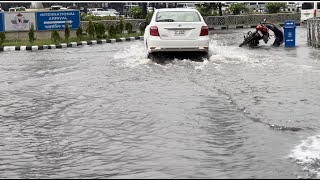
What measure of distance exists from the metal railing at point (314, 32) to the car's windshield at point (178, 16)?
6.50 metres

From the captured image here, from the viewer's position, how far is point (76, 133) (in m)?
7.14

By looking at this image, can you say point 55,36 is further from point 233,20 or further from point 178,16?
point 233,20

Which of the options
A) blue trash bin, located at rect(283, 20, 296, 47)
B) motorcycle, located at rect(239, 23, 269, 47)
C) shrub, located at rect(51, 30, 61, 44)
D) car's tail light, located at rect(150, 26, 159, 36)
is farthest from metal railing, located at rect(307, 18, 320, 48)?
shrub, located at rect(51, 30, 61, 44)

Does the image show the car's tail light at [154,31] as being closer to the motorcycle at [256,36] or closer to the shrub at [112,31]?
the motorcycle at [256,36]

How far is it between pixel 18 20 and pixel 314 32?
47.0ft

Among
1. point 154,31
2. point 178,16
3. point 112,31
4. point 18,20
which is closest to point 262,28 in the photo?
point 178,16

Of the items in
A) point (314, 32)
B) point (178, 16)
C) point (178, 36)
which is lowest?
point (314, 32)

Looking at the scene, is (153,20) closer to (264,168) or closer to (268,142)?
(268,142)

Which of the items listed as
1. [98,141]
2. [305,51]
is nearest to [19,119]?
[98,141]

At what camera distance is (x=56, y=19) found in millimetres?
28438

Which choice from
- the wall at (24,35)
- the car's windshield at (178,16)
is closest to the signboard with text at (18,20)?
the wall at (24,35)

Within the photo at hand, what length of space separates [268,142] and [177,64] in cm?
742

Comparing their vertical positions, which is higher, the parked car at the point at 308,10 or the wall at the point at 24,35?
the parked car at the point at 308,10

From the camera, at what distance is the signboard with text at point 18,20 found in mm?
27156
